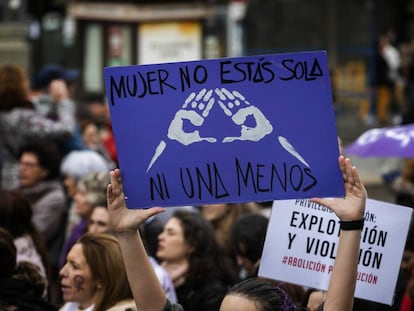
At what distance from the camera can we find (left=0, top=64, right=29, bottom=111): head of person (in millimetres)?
9594

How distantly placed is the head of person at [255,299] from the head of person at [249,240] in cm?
209

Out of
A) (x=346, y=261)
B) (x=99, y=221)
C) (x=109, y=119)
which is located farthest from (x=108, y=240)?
(x=109, y=119)

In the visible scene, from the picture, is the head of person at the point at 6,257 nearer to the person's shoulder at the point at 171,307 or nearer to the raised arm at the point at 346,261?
the person's shoulder at the point at 171,307

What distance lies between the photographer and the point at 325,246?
5266 mm

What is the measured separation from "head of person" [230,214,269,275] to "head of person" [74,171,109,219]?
1503 mm

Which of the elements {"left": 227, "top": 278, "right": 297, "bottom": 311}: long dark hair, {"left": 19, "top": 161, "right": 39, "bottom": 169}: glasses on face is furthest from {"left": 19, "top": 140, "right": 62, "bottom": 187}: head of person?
{"left": 227, "top": 278, "right": 297, "bottom": 311}: long dark hair

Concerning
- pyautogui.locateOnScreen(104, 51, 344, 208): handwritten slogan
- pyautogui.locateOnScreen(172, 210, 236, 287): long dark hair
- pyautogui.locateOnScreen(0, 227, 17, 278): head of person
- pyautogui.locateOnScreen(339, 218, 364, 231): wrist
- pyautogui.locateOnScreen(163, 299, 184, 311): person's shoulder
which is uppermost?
pyautogui.locateOnScreen(104, 51, 344, 208): handwritten slogan

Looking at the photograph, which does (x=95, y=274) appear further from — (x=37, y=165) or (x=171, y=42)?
(x=171, y=42)

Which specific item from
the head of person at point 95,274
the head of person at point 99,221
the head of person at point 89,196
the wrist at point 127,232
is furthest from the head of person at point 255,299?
the head of person at point 89,196

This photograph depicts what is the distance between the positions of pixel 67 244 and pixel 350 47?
1859cm

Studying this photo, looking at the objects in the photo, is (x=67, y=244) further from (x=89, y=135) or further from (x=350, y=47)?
(x=350, y=47)

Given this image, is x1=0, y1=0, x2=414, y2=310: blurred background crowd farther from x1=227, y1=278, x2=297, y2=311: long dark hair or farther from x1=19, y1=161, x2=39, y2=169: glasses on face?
x1=227, y1=278, x2=297, y2=311: long dark hair

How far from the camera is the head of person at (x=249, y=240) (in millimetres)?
6590

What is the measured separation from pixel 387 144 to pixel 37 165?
2.77 metres
